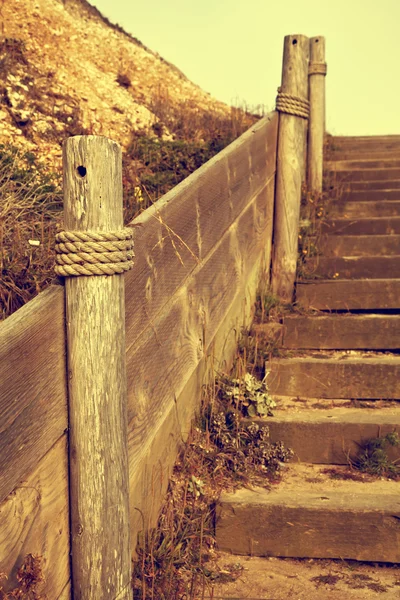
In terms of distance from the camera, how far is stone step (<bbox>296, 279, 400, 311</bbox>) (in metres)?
4.26

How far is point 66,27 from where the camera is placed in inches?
352

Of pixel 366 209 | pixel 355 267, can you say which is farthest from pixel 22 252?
pixel 366 209

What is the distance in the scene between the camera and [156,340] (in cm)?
234

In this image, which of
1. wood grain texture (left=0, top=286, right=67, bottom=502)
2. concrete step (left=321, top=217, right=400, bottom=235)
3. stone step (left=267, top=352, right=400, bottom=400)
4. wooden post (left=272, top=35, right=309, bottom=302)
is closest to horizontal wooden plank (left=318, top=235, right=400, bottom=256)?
concrete step (left=321, top=217, right=400, bottom=235)

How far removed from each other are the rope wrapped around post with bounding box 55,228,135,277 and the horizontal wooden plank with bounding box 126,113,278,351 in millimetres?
342

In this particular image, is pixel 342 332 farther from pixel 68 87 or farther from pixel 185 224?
pixel 68 87

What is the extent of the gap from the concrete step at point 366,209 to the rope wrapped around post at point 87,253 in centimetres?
414

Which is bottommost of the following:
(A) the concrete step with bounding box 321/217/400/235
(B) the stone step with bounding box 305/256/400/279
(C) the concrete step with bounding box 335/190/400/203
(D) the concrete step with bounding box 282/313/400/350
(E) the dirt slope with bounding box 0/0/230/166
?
(D) the concrete step with bounding box 282/313/400/350

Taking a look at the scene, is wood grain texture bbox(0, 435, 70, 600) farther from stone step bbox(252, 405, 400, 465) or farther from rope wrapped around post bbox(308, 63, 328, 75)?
rope wrapped around post bbox(308, 63, 328, 75)

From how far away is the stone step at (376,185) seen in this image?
20.3ft

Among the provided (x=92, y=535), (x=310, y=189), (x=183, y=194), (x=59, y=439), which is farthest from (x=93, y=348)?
(x=310, y=189)

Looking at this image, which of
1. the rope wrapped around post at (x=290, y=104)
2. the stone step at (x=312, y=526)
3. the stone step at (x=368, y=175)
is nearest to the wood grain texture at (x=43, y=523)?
the stone step at (x=312, y=526)

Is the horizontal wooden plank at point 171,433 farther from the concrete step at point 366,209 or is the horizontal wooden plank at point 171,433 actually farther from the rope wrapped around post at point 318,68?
the rope wrapped around post at point 318,68

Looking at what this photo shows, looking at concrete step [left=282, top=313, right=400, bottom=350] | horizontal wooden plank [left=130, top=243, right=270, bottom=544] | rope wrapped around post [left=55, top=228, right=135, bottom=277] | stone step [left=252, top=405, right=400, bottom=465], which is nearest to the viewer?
rope wrapped around post [left=55, top=228, right=135, bottom=277]
